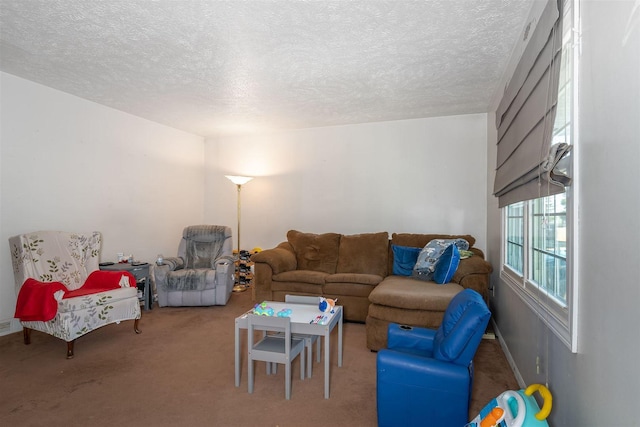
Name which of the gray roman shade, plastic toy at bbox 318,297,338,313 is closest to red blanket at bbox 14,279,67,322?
plastic toy at bbox 318,297,338,313

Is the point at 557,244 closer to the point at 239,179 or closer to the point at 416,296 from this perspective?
the point at 416,296

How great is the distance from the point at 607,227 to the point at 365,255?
2.99m

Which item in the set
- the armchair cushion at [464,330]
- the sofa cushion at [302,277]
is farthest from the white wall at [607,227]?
the sofa cushion at [302,277]

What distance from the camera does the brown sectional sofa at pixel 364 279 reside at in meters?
2.78

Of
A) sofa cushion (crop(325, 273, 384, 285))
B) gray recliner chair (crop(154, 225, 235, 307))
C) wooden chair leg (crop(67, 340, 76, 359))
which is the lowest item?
wooden chair leg (crop(67, 340, 76, 359))

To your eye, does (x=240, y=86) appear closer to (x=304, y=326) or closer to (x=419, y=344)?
(x=304, y=326)

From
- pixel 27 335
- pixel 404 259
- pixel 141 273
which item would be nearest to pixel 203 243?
pixel 141 273

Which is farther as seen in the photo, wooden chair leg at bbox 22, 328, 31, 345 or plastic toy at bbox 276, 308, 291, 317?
wooden chair leg at bbox 22, 328, 31, 345

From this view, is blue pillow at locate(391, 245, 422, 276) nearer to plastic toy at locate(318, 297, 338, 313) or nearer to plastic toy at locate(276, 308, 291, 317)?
plastic toy at locate(318, 297, 338, 313)

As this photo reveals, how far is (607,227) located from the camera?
108 cm

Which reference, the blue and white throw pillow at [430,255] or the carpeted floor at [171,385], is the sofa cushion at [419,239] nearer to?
the blue and white throw pillow at [430,255]

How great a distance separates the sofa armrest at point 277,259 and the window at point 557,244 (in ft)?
7.66

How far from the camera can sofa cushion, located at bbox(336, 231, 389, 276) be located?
394 cm

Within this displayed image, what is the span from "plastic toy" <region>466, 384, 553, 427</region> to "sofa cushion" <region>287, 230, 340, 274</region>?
2899 mm
